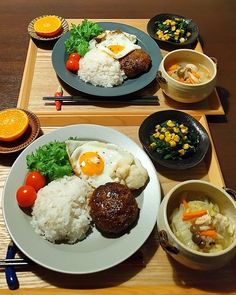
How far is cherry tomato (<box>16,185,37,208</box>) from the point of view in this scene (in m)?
1.61

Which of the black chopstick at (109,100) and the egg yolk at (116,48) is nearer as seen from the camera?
the black chopstick at (109,100)

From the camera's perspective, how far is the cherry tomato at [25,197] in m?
1.61

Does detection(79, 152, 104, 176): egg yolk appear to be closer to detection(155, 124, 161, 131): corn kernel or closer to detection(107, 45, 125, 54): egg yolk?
detection(155, 124, 161, 131): corn kernel

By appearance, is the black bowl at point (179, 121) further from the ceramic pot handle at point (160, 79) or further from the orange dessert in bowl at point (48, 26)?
the orange dessert in bowl at point (48, 26)

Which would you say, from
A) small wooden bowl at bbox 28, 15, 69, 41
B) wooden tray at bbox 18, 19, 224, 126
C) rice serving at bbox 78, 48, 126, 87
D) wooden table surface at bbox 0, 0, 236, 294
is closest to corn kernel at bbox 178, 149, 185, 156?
wooden table surface at bbox 0, 0, 236, 294

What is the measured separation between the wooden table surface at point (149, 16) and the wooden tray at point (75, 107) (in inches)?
2.8

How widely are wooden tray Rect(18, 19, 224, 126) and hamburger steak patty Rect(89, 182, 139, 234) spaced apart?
1.93 ft

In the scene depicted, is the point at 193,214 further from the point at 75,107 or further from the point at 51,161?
the point at 75,107

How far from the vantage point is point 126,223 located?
5.12 feet

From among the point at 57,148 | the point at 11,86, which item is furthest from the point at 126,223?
the point at 11,86

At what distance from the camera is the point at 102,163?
1.81m

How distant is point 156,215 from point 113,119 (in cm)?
73

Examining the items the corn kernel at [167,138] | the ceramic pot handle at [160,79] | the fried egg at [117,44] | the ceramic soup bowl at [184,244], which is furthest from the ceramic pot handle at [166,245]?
the fried egg at [117,44]

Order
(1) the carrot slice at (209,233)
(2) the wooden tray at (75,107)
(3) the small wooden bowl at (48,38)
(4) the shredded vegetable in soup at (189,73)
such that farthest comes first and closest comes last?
(3) the small wooden bowl at (48,38)
(4) the shredded vegetable in soup at (189,73)
(2) the wooden tray at (75,107)
(1) the carrot slice at (209,233)
